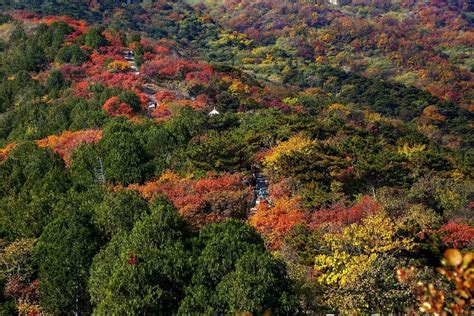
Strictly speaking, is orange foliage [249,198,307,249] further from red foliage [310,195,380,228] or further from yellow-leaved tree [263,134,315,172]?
yellow-leaved tree [263,134,315,172]

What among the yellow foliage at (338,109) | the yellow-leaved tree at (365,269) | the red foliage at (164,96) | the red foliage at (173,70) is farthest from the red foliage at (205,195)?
the yellow foliage at (338,109)

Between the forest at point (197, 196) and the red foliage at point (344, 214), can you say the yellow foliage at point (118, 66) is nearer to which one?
the forest at point (197, 196)

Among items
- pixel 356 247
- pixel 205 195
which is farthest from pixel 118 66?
pixel 356 247

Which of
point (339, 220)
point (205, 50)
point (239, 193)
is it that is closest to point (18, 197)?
point (239, 193)

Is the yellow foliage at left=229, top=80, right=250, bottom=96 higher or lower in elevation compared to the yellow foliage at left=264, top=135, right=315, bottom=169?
lower

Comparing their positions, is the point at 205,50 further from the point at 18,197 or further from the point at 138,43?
the point at 18,197

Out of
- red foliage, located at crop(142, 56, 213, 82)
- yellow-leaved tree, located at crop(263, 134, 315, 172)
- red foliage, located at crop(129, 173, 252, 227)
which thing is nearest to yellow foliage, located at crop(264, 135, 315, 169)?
yellow-leaved tree, located at crop(263, 134, 315, 172)
